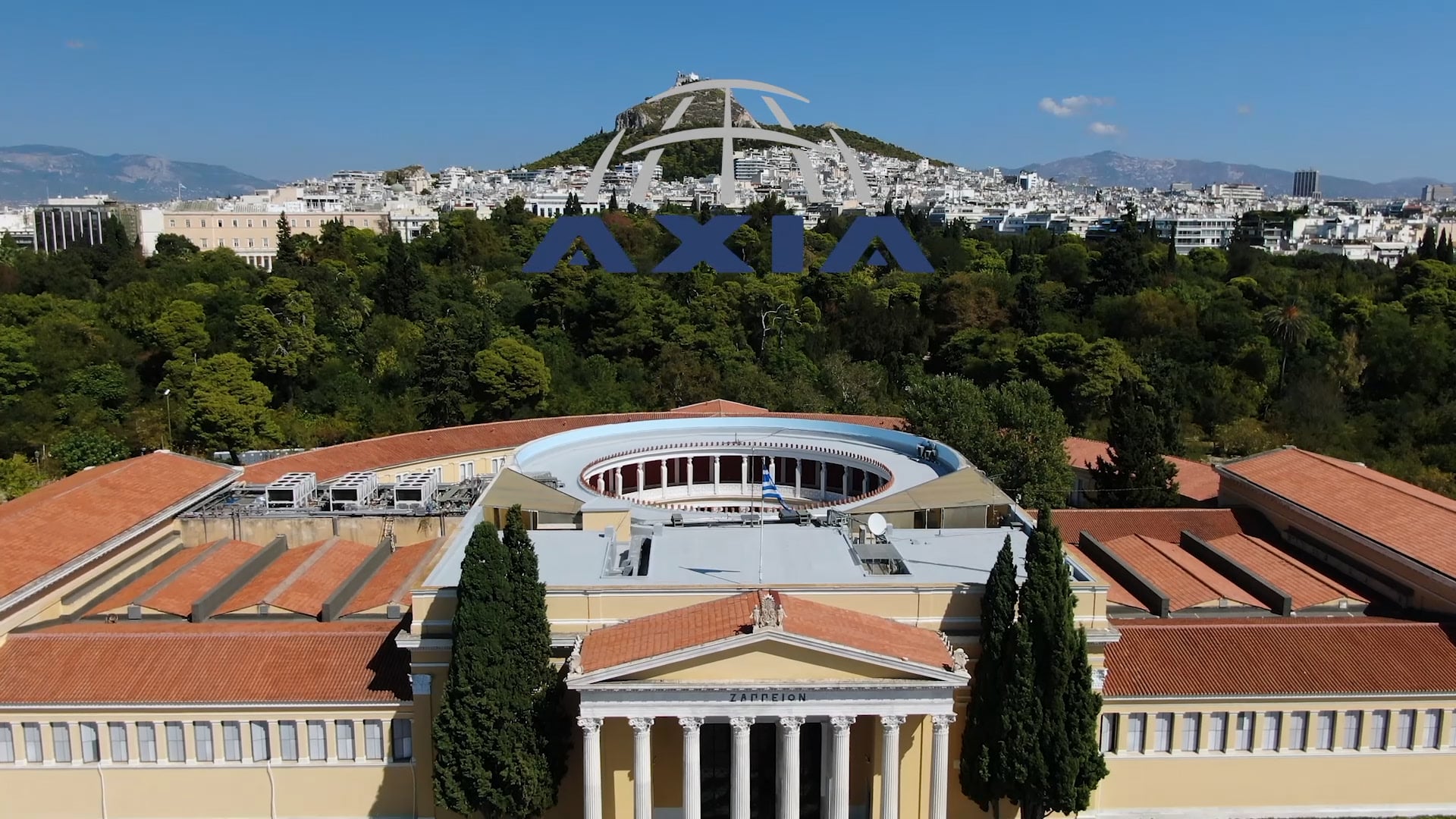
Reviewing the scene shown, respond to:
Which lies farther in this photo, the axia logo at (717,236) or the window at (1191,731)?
the axia logo at (717,236)

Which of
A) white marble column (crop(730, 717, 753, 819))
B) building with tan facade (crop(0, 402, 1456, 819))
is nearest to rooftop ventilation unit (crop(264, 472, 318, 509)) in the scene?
Answer: building with tan facade (crop(0, 402, 1456, 819))

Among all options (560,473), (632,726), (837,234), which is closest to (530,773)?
(632,726)

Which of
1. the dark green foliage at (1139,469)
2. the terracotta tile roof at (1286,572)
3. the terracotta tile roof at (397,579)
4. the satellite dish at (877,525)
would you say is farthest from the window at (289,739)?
the dark green foliage at (1139,469)

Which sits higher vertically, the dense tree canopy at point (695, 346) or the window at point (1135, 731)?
the dense tree canopy at point (695, 346)

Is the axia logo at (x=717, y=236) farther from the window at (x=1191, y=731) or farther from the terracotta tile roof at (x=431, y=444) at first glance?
the window at (x=1191, y=731)

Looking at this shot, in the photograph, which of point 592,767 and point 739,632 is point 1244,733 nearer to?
point 739,632

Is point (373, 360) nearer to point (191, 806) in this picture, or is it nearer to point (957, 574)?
point (191, 806)

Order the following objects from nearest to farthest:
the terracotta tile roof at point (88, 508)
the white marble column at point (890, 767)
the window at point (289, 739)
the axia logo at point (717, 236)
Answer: the white marble column at point (890, 767)
the window at point (289, 739)
the terracotta tile roof at point (88, 508)
the axia logo at point (717, 236)
